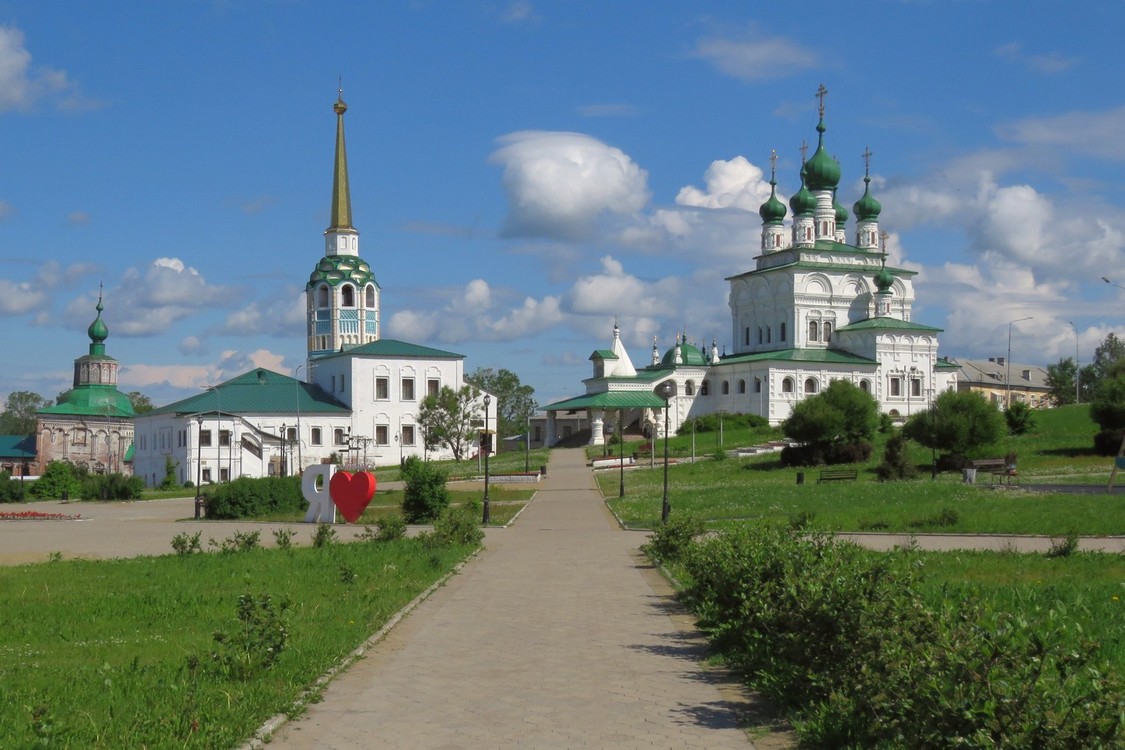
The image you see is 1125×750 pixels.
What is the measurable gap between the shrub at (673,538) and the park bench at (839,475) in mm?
22817

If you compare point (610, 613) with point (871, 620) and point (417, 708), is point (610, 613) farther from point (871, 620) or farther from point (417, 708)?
point (871, 620)

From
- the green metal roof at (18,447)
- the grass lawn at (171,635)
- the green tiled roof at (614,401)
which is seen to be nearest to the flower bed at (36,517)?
the grass lawn at (171,635)

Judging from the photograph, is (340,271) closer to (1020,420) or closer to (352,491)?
(1020,420)

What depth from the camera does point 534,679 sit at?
32.7 feet

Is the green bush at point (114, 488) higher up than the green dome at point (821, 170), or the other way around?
the green dome at point (821, 170)

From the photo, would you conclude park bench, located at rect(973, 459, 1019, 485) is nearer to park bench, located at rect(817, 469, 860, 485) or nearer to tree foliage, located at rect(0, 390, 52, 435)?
park bench, located at rect(817, 469, 860, 485)

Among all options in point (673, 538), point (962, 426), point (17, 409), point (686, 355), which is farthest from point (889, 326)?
point (17, 409)

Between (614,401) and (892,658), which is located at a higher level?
(614,401)

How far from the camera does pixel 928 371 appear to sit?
83.2 metres

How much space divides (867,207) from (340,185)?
3989cm

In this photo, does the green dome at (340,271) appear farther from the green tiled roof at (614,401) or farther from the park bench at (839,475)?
the park bench at (839,475)

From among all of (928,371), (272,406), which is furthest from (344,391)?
(928,371)

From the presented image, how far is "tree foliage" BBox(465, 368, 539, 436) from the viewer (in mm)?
121750

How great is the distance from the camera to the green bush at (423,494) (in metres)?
30.6
